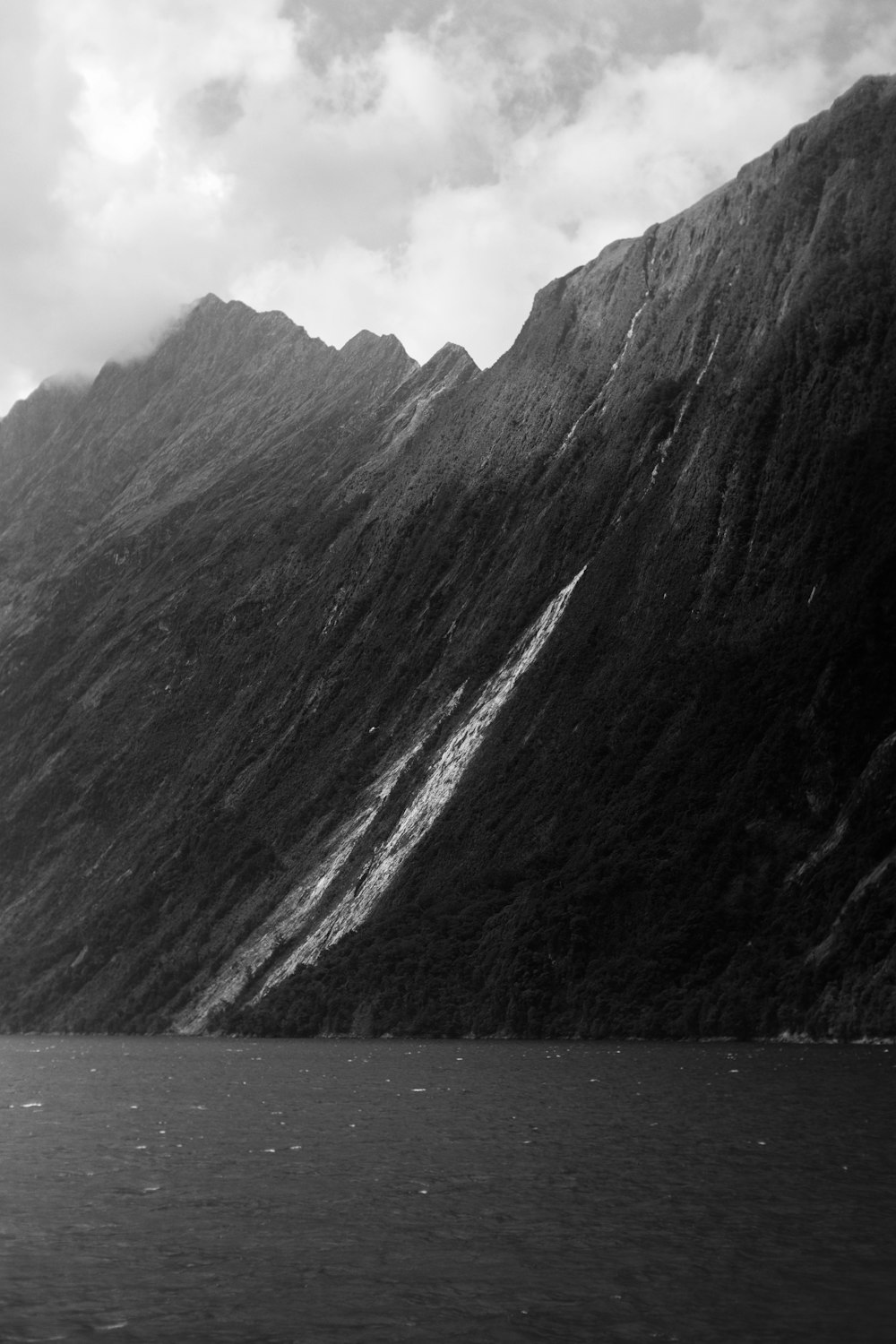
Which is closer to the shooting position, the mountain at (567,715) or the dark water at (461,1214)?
the dark water at (461,1214)

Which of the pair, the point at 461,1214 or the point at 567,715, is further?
the point at 567,715

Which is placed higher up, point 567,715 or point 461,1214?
point 567,715

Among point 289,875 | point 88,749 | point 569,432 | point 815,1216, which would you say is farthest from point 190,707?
point 815,1216

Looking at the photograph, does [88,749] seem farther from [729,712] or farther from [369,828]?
[729,712]
